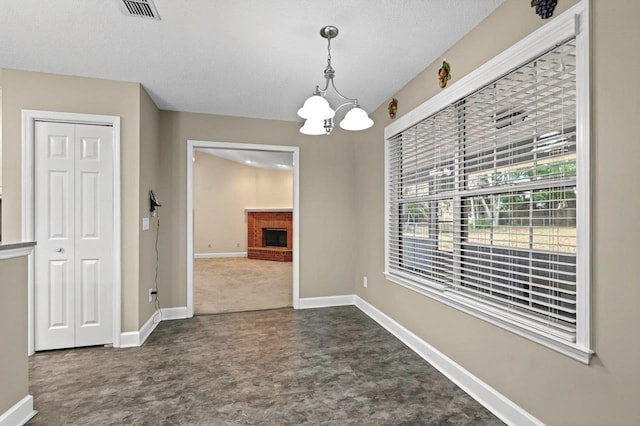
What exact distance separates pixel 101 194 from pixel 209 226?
21.4ft

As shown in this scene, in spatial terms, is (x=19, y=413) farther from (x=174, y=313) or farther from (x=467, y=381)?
(x=467, y=381)

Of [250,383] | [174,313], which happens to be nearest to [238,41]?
[250,383]

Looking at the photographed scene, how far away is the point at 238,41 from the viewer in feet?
8.00

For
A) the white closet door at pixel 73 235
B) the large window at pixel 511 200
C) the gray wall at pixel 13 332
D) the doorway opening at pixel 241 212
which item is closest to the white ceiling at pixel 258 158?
the doorway opening at pixel 241 212

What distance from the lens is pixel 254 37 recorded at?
238cm

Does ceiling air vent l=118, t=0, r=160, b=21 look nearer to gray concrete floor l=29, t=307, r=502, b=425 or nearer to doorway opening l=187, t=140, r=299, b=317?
gray concrete floor l=29, t=307, r=502, b=425

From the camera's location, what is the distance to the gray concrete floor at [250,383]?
204 cm

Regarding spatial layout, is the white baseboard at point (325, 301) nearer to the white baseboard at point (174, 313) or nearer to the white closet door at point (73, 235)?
the white baseboard at point (174, 313)

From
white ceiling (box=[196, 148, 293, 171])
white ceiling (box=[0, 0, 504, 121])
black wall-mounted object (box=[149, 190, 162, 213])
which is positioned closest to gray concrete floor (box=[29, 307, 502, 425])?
black wall-mounted object (box=[149, 190, 162, 213])

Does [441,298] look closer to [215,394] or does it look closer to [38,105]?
[215,394]

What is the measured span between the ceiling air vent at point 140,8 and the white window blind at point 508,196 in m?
2.19

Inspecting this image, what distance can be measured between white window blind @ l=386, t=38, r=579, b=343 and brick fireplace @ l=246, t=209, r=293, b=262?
21.1 feet

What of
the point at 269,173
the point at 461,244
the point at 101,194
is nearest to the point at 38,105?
the point at 101,194

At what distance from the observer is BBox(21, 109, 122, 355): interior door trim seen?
2.90 m
